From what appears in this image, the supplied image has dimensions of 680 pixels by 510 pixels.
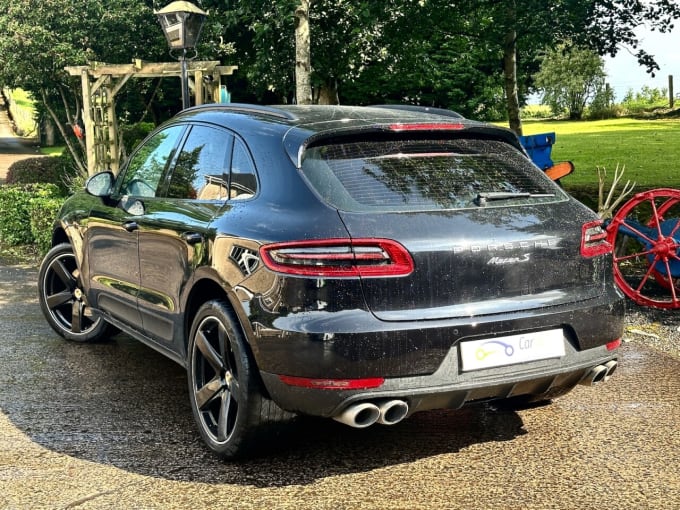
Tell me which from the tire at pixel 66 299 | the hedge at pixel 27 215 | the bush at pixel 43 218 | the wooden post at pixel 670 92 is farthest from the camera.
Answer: the wooden post at pixel 670 92

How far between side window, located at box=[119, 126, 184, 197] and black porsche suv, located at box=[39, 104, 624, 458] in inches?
20.4

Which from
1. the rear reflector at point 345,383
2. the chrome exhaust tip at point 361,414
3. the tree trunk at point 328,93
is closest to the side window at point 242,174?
the rear reflector at point 345,383

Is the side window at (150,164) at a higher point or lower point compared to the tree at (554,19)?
lower

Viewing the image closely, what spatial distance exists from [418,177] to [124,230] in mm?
2195

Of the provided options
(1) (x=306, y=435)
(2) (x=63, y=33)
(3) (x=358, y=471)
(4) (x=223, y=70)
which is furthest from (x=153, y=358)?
(2) (x=63, y=33)

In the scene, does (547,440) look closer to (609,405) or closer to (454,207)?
(609,405)

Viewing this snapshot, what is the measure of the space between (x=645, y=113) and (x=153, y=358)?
126 ft

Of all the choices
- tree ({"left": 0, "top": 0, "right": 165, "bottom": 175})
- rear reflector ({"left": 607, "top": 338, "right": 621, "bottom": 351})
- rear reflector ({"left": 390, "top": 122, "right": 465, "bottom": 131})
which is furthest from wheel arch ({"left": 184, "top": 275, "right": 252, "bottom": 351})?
tree ({"left": 0, "top": 0, "right": 165, "bottom": 175})

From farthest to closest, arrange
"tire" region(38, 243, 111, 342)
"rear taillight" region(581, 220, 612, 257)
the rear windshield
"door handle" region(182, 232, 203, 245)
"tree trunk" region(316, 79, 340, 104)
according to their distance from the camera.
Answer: "tree trunk" region(316, 79, 340, 104) < "tire" region(38, 243, 111, 342) < "door handle" region(182, 232, 203, 245) < "rear taillight" region(581, 220, 612, 257) < the rear windshield

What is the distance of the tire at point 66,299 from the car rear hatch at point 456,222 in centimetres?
336

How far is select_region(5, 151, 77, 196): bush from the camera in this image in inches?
824

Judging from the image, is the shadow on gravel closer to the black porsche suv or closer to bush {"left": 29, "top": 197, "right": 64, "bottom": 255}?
the black porsche suv

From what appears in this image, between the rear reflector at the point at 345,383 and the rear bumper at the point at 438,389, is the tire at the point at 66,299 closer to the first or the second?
the rear bumper at the point at 438,389

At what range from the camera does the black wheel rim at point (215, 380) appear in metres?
4.16
